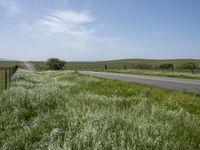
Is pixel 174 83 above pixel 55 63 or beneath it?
beneath

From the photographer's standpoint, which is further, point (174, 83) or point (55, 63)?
point (55, 63)

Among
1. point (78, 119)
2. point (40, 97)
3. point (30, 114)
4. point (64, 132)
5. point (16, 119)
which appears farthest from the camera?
point (40, 97)

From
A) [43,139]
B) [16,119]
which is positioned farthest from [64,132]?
[16,119]

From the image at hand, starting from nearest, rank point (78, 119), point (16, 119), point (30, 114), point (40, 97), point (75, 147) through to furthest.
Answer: point (75, 147), point (78, 119), point (16, 119), point (30, 114), point (40, 97)

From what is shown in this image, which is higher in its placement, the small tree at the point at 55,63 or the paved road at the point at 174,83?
the small tree at the point at 55,63

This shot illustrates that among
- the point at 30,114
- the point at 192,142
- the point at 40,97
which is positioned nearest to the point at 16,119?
the point at 30,114

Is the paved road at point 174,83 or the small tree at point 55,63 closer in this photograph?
the paved road at point 174,83

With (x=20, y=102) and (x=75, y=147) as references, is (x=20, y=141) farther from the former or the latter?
(x=20, y=102)

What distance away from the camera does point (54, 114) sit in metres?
7.04

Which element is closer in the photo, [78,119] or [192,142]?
[192,142]

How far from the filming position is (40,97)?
9336 millimetres

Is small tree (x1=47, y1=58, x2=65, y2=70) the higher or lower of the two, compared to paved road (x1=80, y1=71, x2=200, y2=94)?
higher

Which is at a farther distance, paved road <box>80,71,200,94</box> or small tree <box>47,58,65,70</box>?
small tree <box>47,58,65,70</box>

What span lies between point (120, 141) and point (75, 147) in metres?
0.78
